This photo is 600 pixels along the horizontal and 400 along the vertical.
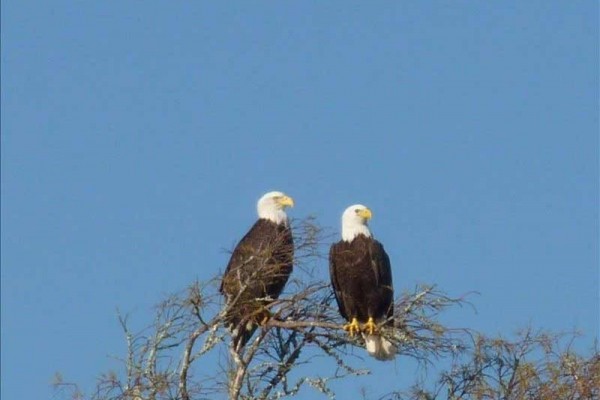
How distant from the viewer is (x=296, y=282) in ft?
31.7

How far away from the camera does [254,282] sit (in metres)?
9.87

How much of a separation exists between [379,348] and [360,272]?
748 millimetres

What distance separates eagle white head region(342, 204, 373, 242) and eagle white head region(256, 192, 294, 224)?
408 mm

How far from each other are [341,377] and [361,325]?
1.71 m

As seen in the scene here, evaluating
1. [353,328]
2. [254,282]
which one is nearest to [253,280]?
[254,282]

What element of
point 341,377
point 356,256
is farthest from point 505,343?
point 356,256

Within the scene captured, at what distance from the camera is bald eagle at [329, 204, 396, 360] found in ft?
36.8

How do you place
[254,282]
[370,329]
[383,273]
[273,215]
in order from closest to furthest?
[254,282] < [370,329] < [383,273] < [273,215]

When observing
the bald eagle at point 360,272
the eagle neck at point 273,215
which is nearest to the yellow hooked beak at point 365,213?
the bald eagle at point 360,272

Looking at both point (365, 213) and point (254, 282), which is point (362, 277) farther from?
point (254, 282)

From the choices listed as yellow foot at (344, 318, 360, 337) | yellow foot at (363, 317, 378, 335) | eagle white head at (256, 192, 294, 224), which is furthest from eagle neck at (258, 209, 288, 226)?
yellow foot at (363, 317, 378, 335)

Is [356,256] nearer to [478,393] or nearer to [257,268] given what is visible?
[257,268]

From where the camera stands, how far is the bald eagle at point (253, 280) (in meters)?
9.59

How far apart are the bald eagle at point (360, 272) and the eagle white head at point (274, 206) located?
418 millimetres
